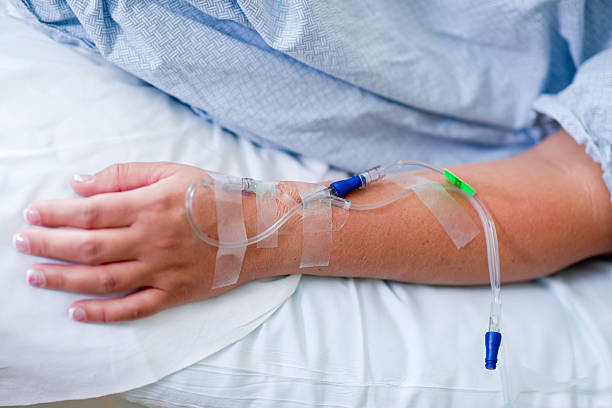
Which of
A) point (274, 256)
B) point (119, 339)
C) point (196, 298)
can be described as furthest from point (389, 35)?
point (119, 339)

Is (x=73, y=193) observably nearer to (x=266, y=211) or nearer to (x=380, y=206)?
(x=266, y=211)

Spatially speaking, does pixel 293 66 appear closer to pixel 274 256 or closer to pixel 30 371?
pixel 274 256

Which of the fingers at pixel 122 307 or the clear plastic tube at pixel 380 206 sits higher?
the clear plastic tube at pixel 380 206

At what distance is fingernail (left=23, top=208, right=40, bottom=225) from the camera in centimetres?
60

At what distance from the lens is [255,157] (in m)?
0.83

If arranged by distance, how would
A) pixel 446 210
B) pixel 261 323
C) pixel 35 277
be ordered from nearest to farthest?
pixel 35 277 < pixel 261 323 < pixel 446 210

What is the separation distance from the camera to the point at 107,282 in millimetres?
612

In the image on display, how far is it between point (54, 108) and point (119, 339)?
349 millimetres

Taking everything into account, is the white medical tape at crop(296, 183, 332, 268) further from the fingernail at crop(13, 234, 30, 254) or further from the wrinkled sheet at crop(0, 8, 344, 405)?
the fingernail at crop(13, 234, 30, 254)

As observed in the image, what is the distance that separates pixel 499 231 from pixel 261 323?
43 cm

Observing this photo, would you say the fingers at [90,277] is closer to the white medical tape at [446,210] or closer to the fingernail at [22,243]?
the fingernail at [22,243]

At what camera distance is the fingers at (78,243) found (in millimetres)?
595

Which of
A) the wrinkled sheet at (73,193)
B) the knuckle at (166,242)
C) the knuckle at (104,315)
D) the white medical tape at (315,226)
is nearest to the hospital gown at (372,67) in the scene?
the wrinkled sheet at (73,193)

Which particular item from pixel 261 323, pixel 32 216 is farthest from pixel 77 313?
pixel 261 323
